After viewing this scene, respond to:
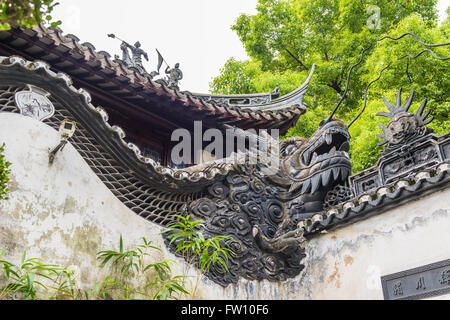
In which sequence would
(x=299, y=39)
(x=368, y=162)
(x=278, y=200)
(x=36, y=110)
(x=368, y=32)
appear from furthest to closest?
(x=299, y=39) < (x=368, y=32) < (x=368, y=162) < (x=278, y=200) < (x=36, y=110)

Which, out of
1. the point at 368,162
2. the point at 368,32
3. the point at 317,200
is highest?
the point at 368,32

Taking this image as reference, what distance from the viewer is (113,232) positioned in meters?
4.79

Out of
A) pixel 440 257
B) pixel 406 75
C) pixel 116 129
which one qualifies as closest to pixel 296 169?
pixel 440 257

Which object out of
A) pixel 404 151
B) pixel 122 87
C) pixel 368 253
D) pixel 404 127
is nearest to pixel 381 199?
pixel 368 253

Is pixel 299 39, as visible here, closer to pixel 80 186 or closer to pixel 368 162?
pixel 368 162

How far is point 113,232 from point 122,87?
2184 mm

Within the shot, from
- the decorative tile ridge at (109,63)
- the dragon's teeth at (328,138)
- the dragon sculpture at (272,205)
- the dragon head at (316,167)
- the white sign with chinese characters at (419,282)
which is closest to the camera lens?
the white sign with chinese characters at (419,282)

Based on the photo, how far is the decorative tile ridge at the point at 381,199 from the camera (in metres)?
5.00

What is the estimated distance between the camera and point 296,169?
21.8ft

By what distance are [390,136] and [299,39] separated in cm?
909

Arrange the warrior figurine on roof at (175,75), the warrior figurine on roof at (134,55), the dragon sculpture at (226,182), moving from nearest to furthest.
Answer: the dragon sculpture at (226,182) < the warrior figurine on roof at (134,55) < the warrior figurine on roof at (175,75)

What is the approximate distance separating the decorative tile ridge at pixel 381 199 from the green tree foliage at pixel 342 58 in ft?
11.2

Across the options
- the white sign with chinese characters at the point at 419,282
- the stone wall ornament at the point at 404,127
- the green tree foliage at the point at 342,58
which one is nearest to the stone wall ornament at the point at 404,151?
the stone wall ornament at the point at 404,127

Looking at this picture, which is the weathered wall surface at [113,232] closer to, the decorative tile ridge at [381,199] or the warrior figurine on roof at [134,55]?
the decorative tile ridge at [381,199]
